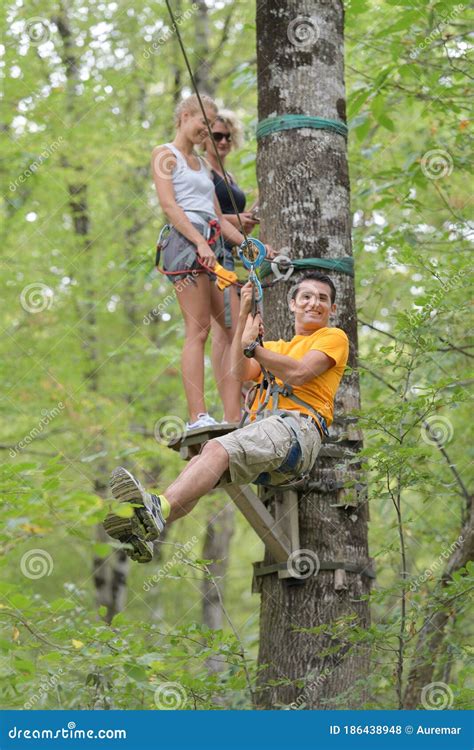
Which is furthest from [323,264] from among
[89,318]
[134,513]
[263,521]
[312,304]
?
[89,318]

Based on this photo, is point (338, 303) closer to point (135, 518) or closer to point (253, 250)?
point (253, 250)

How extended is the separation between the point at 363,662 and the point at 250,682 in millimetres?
515

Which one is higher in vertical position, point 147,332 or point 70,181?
point 70,181

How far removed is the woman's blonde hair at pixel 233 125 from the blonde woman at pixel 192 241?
147mm

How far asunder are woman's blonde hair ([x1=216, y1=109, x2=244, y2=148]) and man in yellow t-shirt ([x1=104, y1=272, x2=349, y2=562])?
1.00 metres

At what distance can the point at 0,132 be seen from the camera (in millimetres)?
11336

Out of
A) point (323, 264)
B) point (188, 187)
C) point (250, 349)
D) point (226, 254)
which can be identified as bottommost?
point (250, 349)

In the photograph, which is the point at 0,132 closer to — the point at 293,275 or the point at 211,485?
the point at 293,275

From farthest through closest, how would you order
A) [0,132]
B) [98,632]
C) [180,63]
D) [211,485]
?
1. [180,63]
2. [0,132]
3. [98,632]
4. [211,485]

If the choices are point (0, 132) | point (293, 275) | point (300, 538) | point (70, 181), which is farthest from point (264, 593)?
point (70, 181)

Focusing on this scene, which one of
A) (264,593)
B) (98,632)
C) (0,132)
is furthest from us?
(0,132)

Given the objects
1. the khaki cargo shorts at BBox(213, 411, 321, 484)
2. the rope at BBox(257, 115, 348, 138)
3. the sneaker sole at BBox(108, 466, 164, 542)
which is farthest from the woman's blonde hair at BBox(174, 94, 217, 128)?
the sneaker sole at BBox(108, 466, 164, 542)

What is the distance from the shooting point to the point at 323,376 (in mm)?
4594

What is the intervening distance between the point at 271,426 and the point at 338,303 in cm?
93
